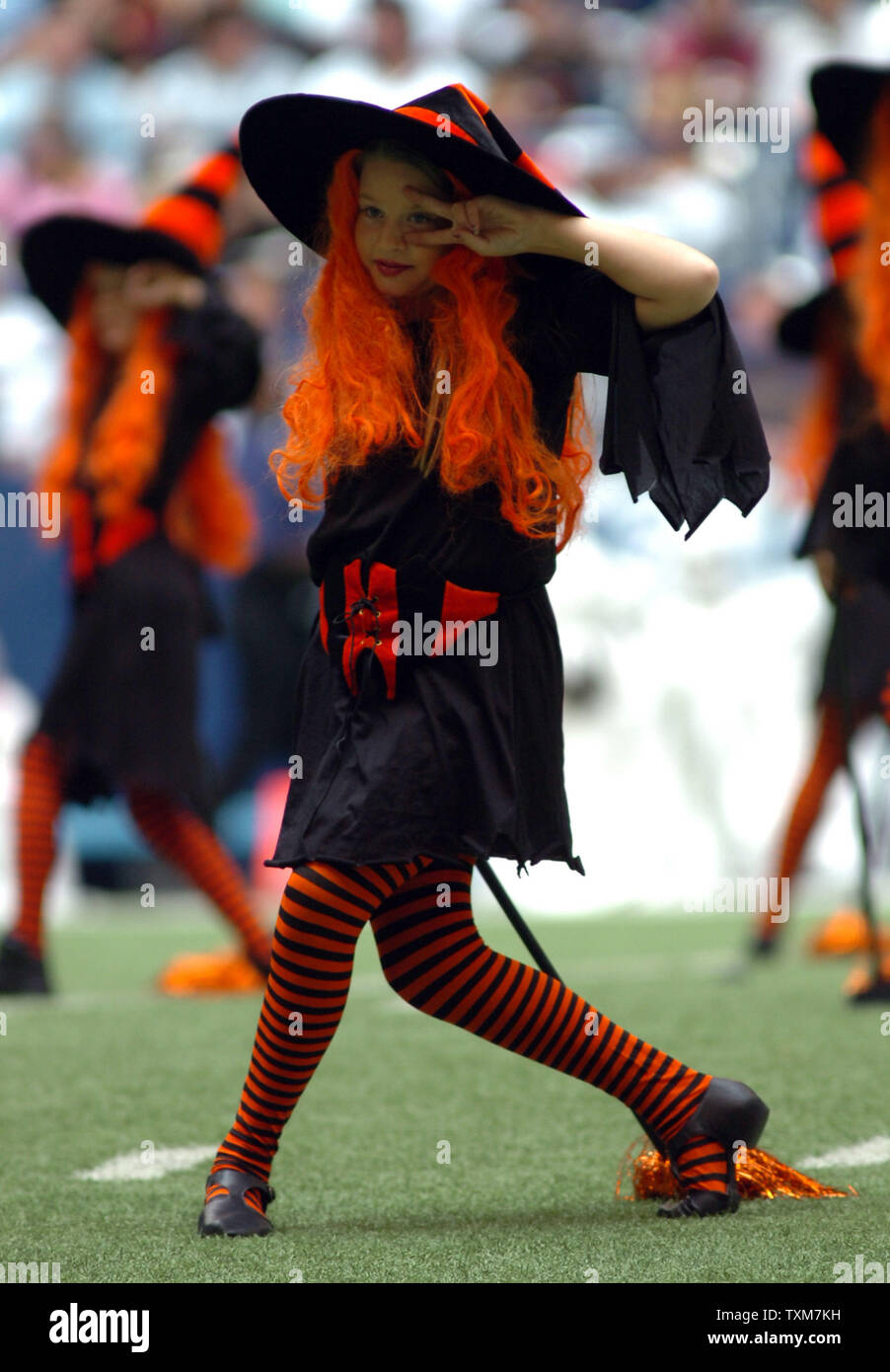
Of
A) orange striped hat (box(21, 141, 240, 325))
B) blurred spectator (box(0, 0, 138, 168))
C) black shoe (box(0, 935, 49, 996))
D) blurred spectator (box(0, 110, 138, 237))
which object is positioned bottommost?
black shoe (box(0, 935, 49, 996))

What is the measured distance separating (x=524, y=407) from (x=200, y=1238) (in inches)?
48.1

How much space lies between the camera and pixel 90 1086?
162 inches

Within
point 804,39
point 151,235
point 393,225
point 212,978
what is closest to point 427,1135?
point 393,225

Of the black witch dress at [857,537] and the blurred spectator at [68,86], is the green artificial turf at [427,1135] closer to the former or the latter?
the black witch dress at [857,537]

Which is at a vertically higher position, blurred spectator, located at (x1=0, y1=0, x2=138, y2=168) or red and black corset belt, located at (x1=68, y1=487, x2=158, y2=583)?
blurred spectator, located at (x1=0, y1=0, x2=138, y2=168)

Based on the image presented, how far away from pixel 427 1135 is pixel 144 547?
2203 mm

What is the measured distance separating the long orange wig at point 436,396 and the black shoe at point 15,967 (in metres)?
2.68

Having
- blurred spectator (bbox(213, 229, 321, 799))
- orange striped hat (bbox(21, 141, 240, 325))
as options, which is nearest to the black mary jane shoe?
orange striped hat (bbox(21, 141, 240, 325))

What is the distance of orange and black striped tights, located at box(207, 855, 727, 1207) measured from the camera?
9.00 ft

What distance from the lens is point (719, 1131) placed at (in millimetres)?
2885

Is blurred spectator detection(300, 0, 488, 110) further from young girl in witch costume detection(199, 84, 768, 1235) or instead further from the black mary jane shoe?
the black mary jane shoe

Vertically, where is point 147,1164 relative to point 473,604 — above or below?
below

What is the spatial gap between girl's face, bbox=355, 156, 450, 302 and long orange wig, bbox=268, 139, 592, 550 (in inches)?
1.1

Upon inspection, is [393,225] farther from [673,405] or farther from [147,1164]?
[147,1164]
